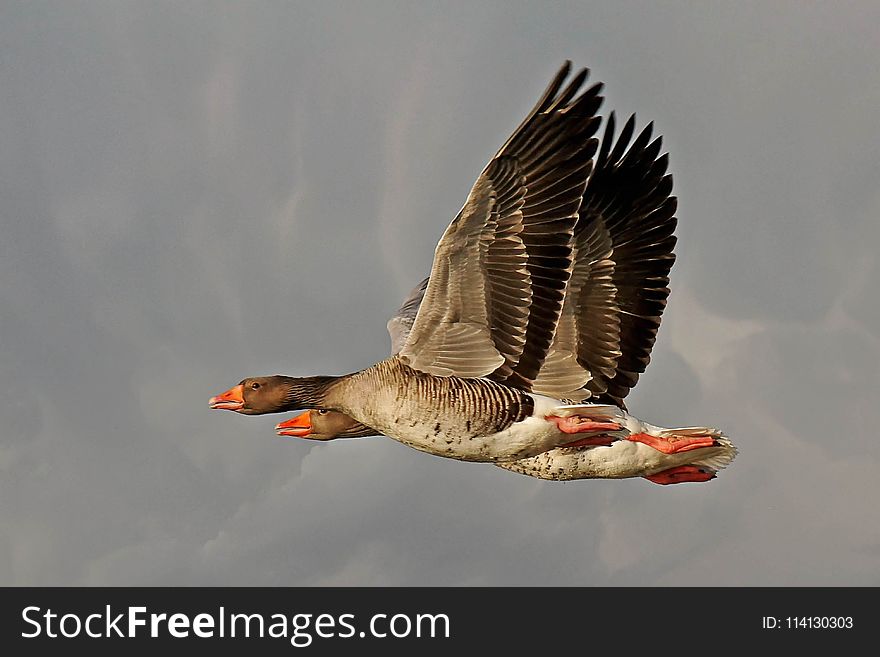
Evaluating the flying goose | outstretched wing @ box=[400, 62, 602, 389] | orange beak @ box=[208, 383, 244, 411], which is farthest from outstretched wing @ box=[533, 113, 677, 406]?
orange beak @ box=[208, 383, 244, 411]

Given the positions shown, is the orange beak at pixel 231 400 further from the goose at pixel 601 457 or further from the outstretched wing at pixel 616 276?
the outstretched wing at pixel 616 276

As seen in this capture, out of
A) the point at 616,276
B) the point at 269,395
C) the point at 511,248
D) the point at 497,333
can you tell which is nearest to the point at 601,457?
the point at 497,333

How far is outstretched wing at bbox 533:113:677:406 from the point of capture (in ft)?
Answer: 54.1

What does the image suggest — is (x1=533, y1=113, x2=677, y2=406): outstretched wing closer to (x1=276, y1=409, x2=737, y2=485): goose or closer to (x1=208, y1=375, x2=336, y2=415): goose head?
(x1=276, y1=409, x2=737, y2=485): goose

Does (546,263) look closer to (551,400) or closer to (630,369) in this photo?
(551,400)

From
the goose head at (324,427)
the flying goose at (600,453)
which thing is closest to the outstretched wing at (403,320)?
the flying goose at (600,453)

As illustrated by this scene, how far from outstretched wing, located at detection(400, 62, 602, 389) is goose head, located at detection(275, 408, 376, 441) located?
191cm

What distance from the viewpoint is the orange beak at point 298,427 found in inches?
627

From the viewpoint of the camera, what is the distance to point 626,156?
17750 millimetres

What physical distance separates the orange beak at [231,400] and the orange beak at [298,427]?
133 centimetres

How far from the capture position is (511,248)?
1363 centimetres

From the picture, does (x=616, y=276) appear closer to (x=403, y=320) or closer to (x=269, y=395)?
(x=403, y=320)

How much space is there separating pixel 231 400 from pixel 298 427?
4.65 ft

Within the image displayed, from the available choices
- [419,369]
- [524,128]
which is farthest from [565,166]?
[419,369]
